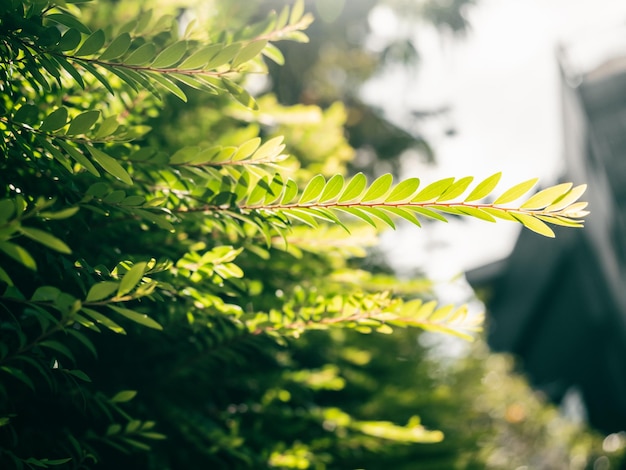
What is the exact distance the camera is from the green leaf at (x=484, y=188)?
797 mm

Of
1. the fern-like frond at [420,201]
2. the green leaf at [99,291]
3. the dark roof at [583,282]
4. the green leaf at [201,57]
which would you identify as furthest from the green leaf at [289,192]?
the dark roof at [583,282]

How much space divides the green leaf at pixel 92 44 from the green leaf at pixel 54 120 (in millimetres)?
100

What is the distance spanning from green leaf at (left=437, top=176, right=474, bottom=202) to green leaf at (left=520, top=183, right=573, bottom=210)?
0.09 meters

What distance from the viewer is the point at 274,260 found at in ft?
5.28

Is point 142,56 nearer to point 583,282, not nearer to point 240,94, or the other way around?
point 240,94

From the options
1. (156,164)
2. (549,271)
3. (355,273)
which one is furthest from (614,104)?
(156,164)

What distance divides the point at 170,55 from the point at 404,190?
436 mm

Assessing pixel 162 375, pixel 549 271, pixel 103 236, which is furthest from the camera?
pixel 549 271

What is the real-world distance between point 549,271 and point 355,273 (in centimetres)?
1316

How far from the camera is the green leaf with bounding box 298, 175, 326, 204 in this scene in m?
0.87

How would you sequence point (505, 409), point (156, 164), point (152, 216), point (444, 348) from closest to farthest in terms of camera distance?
point (152, 216) < point (156, 164) < point (444, 348) < point (505, 409)

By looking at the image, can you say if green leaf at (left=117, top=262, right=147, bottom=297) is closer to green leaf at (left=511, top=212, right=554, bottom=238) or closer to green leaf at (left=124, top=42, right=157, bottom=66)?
green leaf at (left=124, top=42, right=157, bottom=66)

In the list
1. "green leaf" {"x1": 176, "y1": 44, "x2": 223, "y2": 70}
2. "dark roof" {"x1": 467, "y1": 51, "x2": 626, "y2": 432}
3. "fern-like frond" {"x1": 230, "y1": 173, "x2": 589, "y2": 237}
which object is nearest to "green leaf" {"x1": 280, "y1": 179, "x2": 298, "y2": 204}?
"fern-like frond" {"x1": 230, "y1": 173, "x2": 589, "y2": 237}

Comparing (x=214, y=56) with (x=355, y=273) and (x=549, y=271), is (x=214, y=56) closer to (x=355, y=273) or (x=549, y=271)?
(x=355, y=273)
